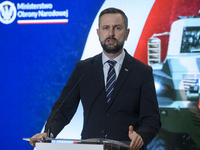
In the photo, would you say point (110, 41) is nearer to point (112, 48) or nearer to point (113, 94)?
point (112, 48)

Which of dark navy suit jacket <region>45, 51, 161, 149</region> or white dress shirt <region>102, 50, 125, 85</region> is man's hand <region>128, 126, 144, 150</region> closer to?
dark navy suit jacket <region>45, 51, 161, 149</region>

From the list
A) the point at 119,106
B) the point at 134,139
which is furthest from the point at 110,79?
the point at 134,139

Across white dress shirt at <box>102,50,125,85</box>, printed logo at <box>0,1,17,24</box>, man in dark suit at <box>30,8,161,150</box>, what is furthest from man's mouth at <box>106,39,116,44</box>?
printed logo at <box>0,1,17,24</box>

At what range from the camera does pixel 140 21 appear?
347 cm

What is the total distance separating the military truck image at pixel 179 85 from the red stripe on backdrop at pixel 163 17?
2.5 inches

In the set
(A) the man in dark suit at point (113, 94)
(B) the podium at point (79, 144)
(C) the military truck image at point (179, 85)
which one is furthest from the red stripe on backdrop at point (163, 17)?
(B) the podium at point (79, 144)

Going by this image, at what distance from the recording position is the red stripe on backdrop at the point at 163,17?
3.39 metres

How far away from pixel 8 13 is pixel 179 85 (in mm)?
2522

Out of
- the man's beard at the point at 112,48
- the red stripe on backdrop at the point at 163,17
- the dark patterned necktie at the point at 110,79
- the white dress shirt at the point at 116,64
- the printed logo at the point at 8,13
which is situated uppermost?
the printed logo at the point at 8,13

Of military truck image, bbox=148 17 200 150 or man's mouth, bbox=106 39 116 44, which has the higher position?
man's mouth, bbox=106 39 116 44

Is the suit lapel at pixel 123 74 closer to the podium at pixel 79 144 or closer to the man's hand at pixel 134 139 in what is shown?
the man's hand at pixel 134 139

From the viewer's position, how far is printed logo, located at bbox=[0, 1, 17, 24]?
378 cm

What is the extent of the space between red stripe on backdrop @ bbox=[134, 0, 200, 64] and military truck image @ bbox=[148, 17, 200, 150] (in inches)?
2.5

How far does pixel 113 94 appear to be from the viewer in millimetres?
2141
